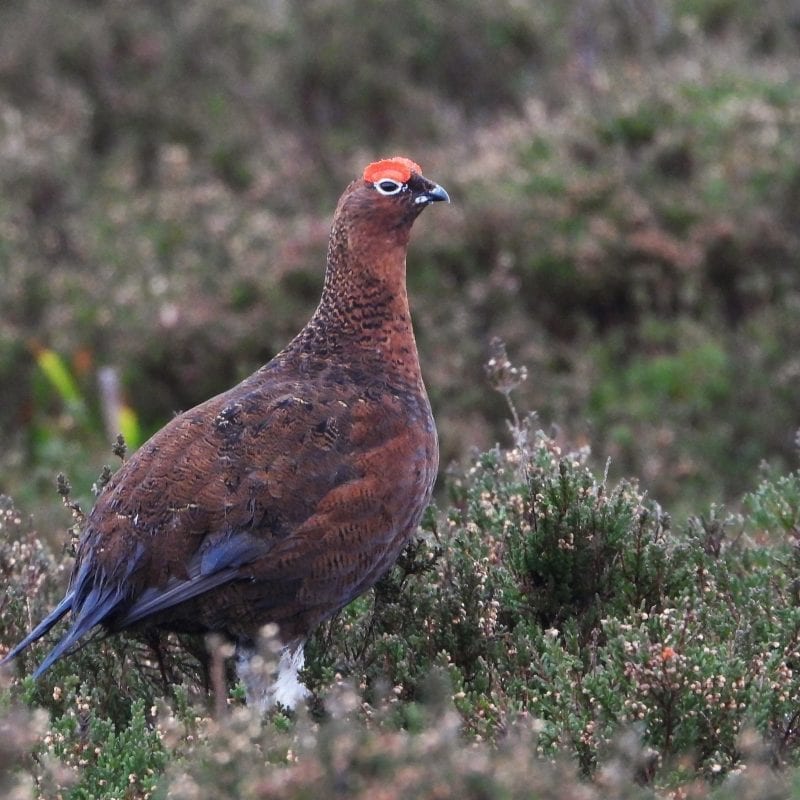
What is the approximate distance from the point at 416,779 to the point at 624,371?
5743 mm

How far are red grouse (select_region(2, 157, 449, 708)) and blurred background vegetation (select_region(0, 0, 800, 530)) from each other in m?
2.42

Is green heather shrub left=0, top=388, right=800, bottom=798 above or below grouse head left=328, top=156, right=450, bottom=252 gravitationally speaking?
below

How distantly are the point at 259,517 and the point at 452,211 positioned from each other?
5338 millimetres

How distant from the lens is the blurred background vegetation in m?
7.77

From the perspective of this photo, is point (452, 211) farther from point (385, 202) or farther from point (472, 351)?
point (385, 202)

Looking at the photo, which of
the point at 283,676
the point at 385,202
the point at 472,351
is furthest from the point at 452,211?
the point at 283,676

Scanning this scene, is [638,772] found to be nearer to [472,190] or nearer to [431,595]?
[431,595]

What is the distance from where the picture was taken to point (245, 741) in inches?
99.7

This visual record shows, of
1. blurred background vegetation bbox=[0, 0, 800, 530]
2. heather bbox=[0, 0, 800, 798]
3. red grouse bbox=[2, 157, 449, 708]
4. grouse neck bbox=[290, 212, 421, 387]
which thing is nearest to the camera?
heather bbox=[0, 0, 800, 798]

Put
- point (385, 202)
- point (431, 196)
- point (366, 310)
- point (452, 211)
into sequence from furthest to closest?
1. point (452, 211)
2. point (431, 196)
3. point (385, 202)
4. point (366, 310)

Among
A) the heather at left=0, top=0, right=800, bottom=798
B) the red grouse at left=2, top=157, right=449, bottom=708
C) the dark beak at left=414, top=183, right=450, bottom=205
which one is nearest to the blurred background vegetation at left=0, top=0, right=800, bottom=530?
the heather at left=0, top=0, right=800, bottom=798

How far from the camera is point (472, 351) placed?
8.02 metres

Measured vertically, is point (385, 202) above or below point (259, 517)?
above

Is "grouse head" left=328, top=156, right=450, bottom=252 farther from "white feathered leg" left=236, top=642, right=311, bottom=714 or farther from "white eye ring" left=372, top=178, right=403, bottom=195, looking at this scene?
"white feathered leg" left=236, top=642, right=311, bottom=714
